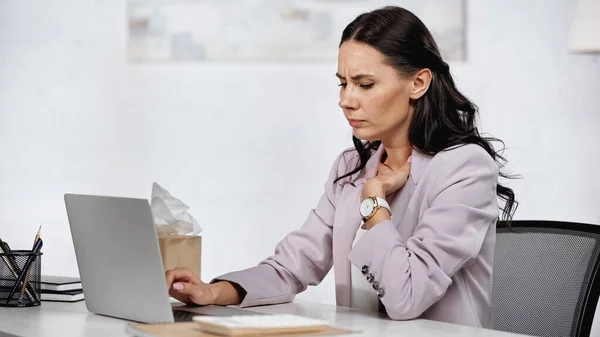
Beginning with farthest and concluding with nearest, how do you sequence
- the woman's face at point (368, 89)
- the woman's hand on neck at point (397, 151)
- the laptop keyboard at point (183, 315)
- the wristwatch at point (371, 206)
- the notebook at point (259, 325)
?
1. the woman's hand on neck at point (397, 151)
2. the woman's face at point (368, 89)
3. the wristwatch at point (371, 206)
4. the laptop keyboard at point (183, 315)
5. the notebook at point (259, 325)

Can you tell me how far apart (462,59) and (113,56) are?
1.48 m

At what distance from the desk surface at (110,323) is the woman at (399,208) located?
0.21ft

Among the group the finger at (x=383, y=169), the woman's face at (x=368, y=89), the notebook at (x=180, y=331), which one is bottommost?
the notebook at (x=180, y=331)

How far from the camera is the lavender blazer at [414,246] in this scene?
1.65 m

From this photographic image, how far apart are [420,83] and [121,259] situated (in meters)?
0.80

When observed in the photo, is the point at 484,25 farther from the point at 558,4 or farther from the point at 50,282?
the point at 50,282

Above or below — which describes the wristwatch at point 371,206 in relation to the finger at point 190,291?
above

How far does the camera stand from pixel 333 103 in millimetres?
3656

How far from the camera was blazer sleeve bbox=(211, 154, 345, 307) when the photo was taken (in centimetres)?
190

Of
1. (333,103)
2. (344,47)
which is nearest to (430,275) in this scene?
(344,47)

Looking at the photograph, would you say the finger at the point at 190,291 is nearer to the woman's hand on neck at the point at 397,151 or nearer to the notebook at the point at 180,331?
the notebook at the point at 180,331

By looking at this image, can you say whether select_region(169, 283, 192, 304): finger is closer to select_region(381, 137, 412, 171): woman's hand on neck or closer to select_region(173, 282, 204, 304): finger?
select_region(173, 282, 204, 304): finger

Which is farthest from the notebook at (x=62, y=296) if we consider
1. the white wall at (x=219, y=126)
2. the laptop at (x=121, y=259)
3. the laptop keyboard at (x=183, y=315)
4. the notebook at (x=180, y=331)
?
the white wall at (x=219, y=126)

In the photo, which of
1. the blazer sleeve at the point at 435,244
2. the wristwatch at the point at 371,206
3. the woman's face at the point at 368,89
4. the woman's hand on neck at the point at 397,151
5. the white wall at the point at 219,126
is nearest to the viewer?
the blazer sleeve at the point at 435,244
